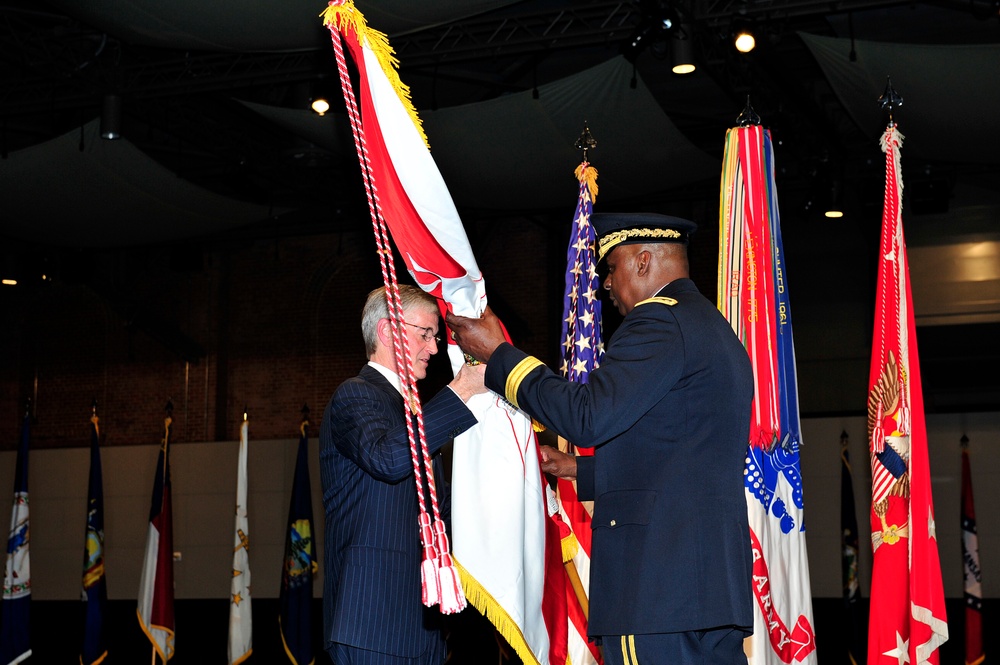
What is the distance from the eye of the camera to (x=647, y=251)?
277 centimetres

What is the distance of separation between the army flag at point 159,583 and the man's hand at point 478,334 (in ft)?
22.8

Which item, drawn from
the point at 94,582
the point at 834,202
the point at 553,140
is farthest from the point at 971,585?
the point at 94,582

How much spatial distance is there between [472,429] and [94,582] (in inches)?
269

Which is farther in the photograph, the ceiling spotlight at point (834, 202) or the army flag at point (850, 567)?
the ceiling spotlight at point (834, 202)

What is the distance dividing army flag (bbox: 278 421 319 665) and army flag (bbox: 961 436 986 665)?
520 centimetres

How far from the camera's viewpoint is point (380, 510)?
2914mm

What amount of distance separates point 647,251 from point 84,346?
12.4 metres

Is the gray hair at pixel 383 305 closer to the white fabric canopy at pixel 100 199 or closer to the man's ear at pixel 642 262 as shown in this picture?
the man's ear at pixel 642 262

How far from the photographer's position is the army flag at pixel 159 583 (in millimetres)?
8969

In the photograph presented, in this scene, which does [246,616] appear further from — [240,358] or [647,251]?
[647,251]

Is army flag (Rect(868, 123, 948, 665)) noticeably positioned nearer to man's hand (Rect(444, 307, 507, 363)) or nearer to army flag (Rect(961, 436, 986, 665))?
man's hand (Rect(444, 307, 507, 363))

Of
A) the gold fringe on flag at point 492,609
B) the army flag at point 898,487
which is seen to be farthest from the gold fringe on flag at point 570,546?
the army flag at point 898,487

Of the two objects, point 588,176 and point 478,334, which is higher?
point 588,176

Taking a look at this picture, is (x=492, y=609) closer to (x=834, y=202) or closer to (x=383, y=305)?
(x=383, y=305)
